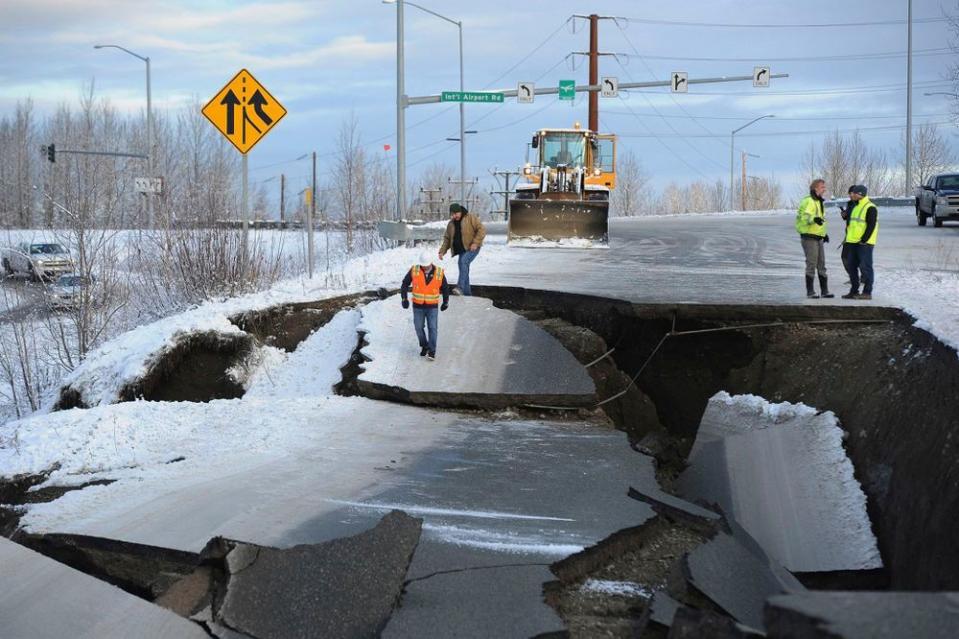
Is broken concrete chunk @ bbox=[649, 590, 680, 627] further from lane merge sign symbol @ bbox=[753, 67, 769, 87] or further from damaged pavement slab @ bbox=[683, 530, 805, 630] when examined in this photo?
lane merge sign symbol @ bbox=[753, 67, 769, 87]

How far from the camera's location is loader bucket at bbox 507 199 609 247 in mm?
25469

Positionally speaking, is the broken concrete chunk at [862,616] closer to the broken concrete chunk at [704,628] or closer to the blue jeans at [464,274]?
the broken concrete chunk at [704,628]

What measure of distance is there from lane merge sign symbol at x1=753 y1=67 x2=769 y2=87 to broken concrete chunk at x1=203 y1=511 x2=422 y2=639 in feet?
98.1

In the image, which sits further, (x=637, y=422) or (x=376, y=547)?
(x=637, y=422)

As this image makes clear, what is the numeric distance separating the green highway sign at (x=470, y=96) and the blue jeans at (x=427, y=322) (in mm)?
17669

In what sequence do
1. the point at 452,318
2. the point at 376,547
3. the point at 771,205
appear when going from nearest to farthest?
1. the point at 376,547
2. the point at 452,318
3. the point at 771,205

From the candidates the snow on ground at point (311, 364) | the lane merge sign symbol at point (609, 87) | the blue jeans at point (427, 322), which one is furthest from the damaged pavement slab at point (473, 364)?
the lane merge sign symbol at point (609, 87)

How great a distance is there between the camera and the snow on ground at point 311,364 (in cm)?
1336

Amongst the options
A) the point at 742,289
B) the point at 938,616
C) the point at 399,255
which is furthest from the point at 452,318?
the point at 938,616

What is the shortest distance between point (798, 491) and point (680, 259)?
580 inches

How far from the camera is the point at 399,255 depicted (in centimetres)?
2244

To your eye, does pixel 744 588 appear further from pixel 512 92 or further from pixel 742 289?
pixel 512 92

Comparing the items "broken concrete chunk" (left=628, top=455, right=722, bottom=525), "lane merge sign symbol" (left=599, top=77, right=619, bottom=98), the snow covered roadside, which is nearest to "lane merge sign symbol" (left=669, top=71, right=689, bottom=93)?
"lane merge sign symbol" (left=599, top=77, right=619, bottom=98)

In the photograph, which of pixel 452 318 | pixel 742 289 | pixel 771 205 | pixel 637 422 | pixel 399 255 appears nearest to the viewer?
pixel 637 422
